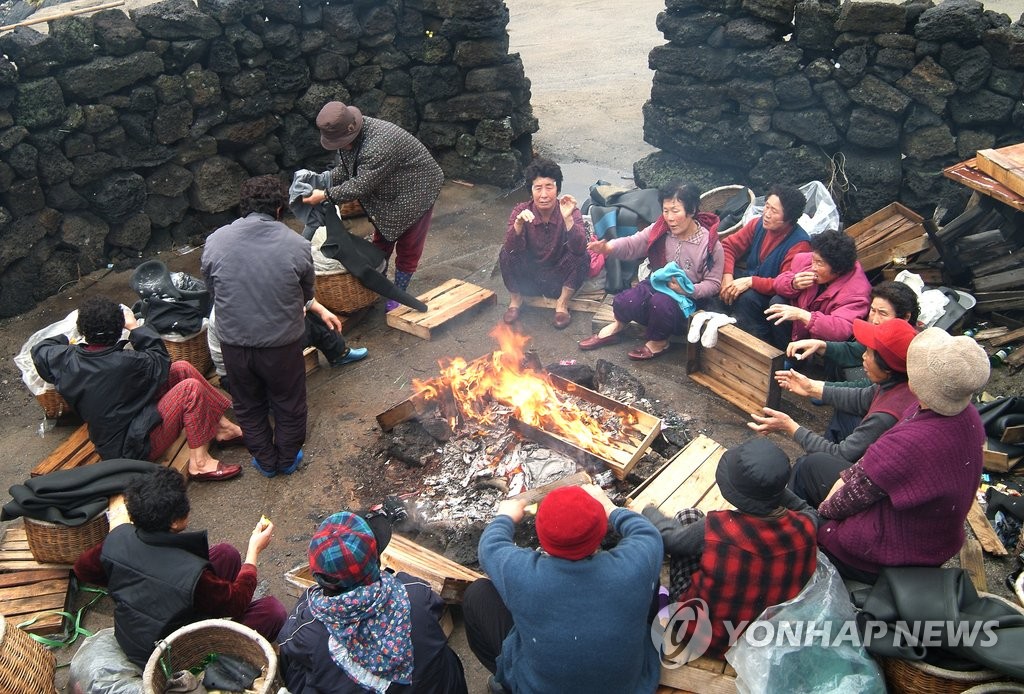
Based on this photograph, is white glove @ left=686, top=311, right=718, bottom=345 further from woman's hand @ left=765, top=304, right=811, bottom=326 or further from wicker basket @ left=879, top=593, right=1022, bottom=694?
wicker basket @ left=879, top=593, right=1022, bottom=694

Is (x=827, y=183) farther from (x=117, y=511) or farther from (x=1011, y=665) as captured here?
(x=117, y=511)

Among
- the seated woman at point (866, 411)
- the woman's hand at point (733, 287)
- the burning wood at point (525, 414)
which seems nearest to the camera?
the seated woman at point (866, 411)

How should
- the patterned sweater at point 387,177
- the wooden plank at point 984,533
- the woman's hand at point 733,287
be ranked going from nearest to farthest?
the wooden plank at point 984,533, the woman's hand at point 733,287, the patterned sweater at point 387,177

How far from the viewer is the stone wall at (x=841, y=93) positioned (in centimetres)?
716

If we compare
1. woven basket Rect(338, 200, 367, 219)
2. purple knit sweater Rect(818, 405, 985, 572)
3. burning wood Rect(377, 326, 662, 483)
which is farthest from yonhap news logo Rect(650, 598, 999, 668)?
woven basket Rect(338, 200, 367, 219)

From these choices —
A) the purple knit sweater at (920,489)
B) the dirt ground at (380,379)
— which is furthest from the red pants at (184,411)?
the purple knit sweater at (920,489)

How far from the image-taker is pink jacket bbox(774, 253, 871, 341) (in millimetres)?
5410

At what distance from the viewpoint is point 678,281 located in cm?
631

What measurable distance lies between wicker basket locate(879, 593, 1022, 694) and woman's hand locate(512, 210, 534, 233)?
4493mm

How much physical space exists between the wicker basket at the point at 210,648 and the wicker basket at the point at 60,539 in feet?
4.21

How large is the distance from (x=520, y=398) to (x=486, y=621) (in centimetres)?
223

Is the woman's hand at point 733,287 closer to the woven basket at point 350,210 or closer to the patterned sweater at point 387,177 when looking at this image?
the patterned sweater at point 387,177

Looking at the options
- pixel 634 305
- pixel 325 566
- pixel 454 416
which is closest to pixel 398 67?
pixel 634 305

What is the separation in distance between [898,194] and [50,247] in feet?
27.9
